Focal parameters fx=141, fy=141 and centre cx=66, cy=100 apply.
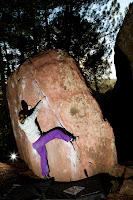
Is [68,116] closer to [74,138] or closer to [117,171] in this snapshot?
[74,138]

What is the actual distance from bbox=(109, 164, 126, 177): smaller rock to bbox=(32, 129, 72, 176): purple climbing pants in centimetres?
158

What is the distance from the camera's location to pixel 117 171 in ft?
13.2

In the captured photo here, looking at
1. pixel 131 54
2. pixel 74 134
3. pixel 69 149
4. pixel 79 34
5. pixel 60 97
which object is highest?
pixel 79 34

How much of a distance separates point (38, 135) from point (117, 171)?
2.50 m

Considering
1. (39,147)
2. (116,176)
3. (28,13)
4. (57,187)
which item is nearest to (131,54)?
(116,176)

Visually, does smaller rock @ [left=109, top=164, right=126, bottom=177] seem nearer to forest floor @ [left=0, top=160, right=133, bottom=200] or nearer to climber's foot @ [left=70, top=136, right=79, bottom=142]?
forest floor @ [left=0, top=160, right=133, bottom=200]

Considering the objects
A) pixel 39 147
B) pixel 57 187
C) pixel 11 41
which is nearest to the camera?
pixel 57 187

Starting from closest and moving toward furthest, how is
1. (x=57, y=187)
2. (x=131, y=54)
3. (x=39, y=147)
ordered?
1. (x=57, y=187)
2. (x=39, y=147)
3. (x=131, y=54)

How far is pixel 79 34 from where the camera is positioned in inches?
457

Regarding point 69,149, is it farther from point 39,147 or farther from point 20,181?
point 20,181

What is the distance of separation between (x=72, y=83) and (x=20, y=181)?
3389 millimetres

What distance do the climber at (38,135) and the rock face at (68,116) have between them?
0.22 metres

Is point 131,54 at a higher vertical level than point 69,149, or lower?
higher

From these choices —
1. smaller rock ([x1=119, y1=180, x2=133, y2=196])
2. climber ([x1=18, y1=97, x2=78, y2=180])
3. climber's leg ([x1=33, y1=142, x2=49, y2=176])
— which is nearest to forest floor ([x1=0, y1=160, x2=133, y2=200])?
smaller rock ([x1=119, y1=180, x2=133, y2=196])
